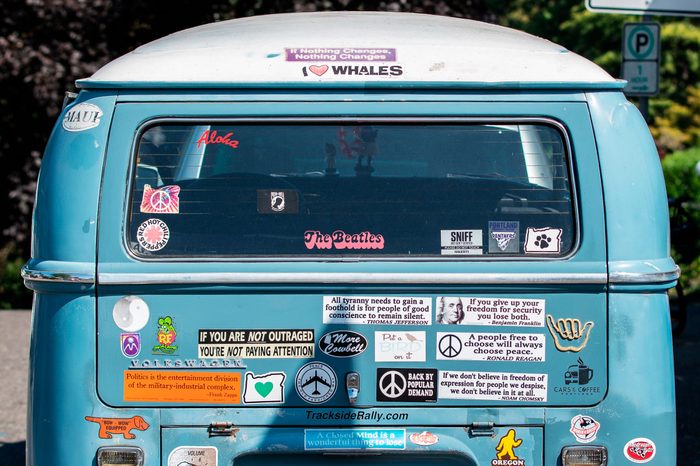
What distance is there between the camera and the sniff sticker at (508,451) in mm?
3369

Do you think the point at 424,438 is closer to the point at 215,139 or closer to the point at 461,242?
→ the point at 461,242

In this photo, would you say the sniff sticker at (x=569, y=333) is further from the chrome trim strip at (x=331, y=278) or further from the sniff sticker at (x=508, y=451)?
the sniff sticker at (x=508, y=451)

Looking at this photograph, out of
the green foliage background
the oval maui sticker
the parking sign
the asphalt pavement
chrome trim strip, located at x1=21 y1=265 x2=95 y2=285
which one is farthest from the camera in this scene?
the green foliage background

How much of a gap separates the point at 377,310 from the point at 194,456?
2.64 ft

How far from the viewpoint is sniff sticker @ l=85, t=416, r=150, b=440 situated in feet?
11.0

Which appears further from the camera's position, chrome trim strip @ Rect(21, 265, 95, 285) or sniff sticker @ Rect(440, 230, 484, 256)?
sniff sticker @ Rect(440, 230, 484, 256)

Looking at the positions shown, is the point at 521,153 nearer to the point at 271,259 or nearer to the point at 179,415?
the point at 271,259

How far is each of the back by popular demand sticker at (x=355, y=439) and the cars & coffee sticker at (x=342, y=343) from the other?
269 millimetres

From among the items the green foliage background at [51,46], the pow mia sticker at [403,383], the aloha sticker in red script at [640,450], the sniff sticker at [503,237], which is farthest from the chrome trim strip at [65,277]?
the green foliage background at [51,46]

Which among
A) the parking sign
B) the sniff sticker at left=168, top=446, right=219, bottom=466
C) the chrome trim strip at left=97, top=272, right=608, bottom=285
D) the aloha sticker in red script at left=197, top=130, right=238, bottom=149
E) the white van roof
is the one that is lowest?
the sniff sticker at left=168, top=446, right=219, bottom=466

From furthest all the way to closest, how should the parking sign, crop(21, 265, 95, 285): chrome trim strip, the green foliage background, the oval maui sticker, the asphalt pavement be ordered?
the green foliage background < the parking sign < the asphalt pavement < the oval maui sticker < crop(21, 265, 95, 285): chrome trim strip

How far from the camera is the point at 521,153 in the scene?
350cm

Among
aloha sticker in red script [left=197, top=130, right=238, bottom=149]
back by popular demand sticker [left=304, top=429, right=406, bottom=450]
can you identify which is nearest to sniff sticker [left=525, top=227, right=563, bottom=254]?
back by popular demand sticker [left=304, top=429, right=406, bottom=450]

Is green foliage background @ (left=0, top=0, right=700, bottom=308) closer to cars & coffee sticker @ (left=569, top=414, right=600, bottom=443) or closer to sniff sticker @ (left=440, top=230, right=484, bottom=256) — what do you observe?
sniff sticker @ (left=440, top=230, right=484, bottom=256)
